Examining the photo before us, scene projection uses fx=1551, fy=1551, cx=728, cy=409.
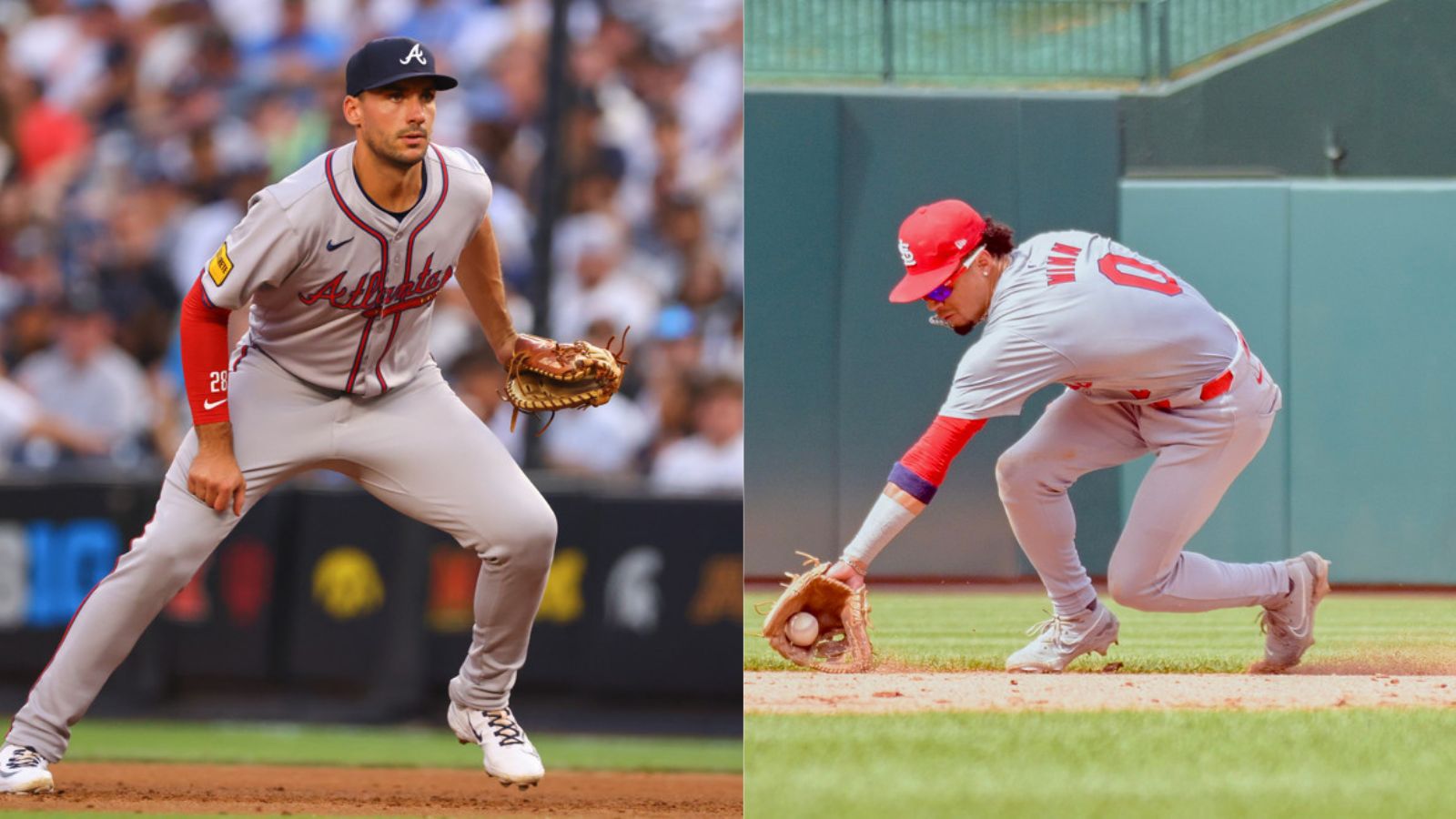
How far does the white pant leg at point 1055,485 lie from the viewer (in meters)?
3.22

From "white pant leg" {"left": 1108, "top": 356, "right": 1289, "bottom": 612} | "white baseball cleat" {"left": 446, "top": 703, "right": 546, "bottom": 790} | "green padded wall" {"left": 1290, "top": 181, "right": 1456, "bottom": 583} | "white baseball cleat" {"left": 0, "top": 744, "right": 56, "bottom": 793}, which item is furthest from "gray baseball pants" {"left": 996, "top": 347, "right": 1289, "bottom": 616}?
"white baseball cleat" {"left": 0, "top": 744, "right": 56, "bottom": 793}

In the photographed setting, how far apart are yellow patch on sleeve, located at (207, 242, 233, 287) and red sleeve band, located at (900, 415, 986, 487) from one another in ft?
4.58

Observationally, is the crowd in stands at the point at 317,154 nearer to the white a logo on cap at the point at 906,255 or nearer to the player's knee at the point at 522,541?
the player's knee at the point at 522,541

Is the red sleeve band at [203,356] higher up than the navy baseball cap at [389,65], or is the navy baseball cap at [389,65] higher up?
the navy baseball cap at [389,65]

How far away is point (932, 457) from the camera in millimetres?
2977

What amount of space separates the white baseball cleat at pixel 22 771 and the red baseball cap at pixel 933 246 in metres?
2.04

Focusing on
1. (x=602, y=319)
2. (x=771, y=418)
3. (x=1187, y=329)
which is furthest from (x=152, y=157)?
(x=1187, y=329)

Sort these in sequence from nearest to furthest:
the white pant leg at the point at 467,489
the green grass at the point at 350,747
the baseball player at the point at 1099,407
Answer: the baseball player at the point at 1099,407
the white pant leg at the point at 467,489
the green grass at the point at 350,747

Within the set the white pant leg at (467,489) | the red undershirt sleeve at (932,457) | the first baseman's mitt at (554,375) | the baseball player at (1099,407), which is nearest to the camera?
the red undershirt sleeve at (932,457)

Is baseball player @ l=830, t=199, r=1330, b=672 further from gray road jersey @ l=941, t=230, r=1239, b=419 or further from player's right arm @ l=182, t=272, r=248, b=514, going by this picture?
player's right arm @ l=182, t=272, r=248, b=514

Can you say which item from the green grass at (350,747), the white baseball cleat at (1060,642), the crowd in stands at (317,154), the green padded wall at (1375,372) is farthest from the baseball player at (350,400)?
the crowd in stands at (317,154)

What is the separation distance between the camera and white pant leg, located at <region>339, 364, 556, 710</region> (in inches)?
129

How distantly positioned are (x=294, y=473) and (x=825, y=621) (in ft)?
3.90

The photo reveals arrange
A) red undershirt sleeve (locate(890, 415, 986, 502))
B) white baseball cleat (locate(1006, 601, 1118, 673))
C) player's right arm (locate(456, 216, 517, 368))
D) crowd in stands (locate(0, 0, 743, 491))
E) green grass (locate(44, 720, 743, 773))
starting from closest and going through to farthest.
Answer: red undershirt sleeve (locate(890, 415, 986, 502))
white baseball cleat (locate(1006, 601, 1118, 673))
player's right arm (locate(456, 216, 517, 368))
green grass (locate(44, 720, 743, 773))
crowd in stands (locate(0, 0, 743, 491))
